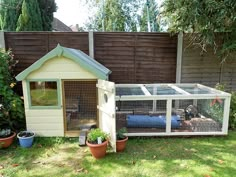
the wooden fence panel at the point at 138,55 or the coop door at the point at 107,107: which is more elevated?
the wooden fence panel at the point at 138,55

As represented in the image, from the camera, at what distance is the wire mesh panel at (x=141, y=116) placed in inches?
166

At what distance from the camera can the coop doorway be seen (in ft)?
13.9

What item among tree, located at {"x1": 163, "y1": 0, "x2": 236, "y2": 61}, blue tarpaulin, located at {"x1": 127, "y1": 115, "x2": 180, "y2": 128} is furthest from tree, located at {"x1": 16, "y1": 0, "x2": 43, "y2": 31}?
blue tarpaulin, located at {"x1": 127, "y1": 115, "x2": 180, "y2": 128}

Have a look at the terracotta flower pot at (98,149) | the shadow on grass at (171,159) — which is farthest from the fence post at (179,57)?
the terracotta flower pot at (98,149)

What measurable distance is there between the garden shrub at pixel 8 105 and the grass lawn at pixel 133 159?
0.61m

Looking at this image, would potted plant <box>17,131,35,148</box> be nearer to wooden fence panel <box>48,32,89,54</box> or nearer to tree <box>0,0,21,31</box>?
wooden fence panel <box>48,32,89,54</box>

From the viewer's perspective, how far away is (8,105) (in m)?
4.23

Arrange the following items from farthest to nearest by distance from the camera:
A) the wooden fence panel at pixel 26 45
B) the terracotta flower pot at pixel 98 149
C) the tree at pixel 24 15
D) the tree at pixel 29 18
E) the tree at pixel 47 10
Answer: the tree at pixel 47 10
the tree at pixel 24 15
the tree at pixel 29 18
the wooden fence panel at pixel 26 45
the terracotta flower pot at pixel 98 149

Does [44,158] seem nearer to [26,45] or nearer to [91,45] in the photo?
[91,45]

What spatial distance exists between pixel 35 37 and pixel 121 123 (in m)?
3.00

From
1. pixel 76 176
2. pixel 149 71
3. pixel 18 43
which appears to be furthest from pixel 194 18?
pixel 18 43

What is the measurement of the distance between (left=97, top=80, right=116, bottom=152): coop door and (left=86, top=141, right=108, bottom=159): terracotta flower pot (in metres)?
0.23

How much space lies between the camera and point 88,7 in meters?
12.3

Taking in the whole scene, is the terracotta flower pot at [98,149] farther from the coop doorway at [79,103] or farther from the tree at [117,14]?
the tree at [117,14]
